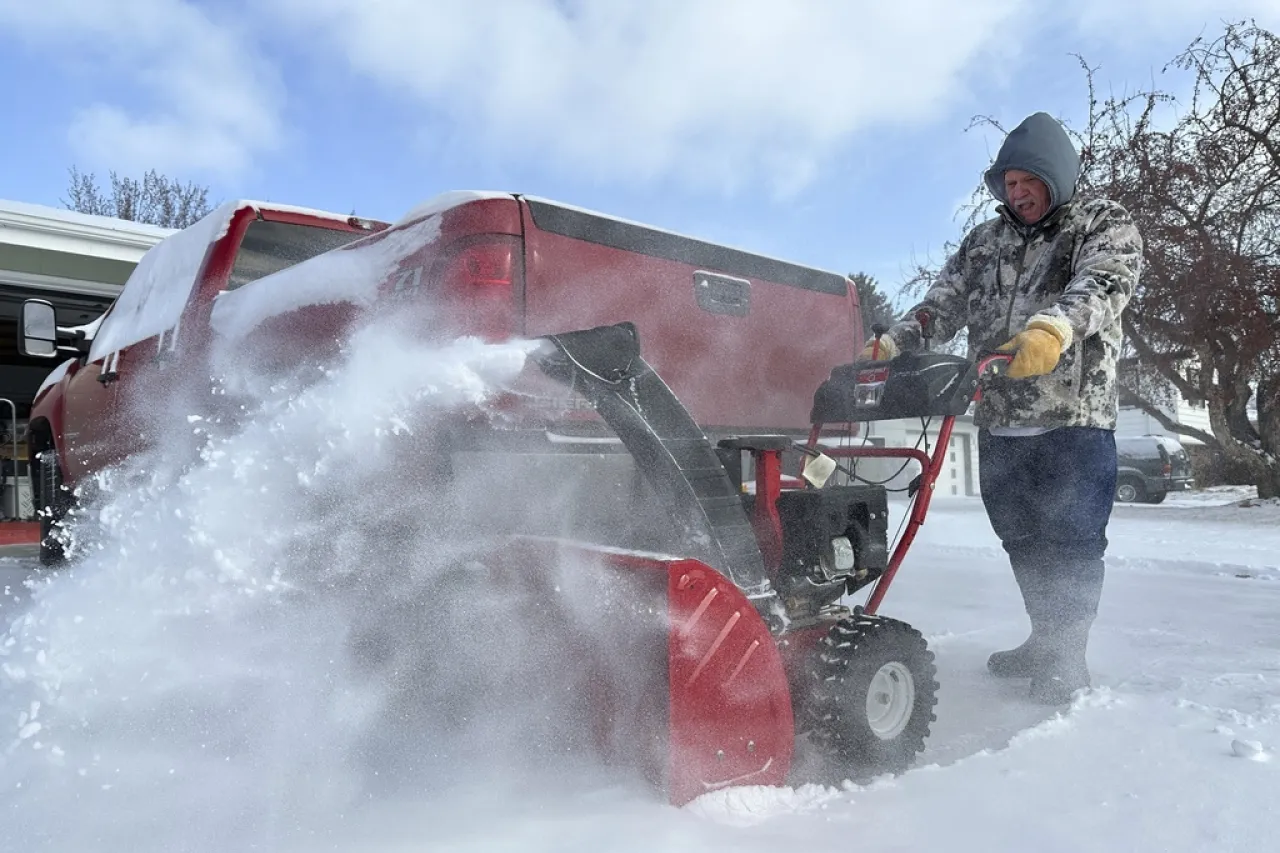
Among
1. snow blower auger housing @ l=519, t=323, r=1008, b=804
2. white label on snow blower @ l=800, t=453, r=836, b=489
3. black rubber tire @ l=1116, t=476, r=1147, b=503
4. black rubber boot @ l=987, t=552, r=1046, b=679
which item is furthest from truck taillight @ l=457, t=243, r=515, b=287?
black rubber tire @ l=1116, t=476, r=1147, b=503

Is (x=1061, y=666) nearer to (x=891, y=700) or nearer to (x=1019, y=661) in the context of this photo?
(x=1019, y=661)

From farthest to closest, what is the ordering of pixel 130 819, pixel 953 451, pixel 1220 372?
pixel 953 451, pixel 1220 372, pixel 130 819

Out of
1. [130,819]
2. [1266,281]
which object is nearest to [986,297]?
[130,819]

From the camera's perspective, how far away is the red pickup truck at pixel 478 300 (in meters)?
2.55

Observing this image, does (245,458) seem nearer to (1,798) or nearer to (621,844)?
(1,798)

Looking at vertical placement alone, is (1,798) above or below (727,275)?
below

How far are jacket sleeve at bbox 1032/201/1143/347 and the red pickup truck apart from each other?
3.29ft

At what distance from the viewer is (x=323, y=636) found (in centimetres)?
229

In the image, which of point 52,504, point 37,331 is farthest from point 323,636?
point 52,504

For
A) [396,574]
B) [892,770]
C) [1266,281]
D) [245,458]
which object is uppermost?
[1266,281]

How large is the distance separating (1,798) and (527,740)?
3.63 ft

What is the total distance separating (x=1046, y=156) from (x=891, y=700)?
1.75 m

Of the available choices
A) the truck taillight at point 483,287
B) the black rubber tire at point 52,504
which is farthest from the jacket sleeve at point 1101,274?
the black rubber tire at point 52,504

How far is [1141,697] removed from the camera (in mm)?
2707
